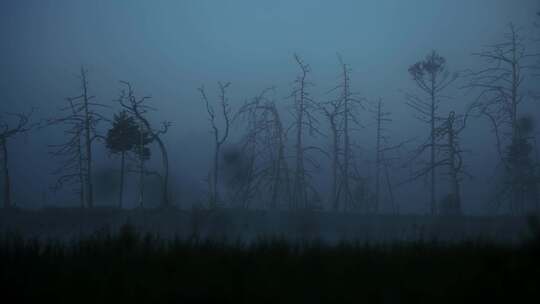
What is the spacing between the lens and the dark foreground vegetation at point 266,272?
5.68 metres

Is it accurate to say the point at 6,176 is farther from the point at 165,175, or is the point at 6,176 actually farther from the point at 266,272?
the point at 266,272

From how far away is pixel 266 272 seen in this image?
6.78 meters

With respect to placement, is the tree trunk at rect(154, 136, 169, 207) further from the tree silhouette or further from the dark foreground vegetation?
the dark foreground vegetation

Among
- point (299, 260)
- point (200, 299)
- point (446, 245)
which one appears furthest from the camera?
point (446, 245)

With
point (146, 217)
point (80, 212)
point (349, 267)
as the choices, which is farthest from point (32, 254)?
point (80, 212)

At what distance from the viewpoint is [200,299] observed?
5.61m

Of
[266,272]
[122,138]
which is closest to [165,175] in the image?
[122,138]

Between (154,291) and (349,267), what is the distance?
3027 millimetres

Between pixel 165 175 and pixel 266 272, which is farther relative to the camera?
pixel 165 175

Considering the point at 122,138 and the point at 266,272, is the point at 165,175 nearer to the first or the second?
the point at 122,138

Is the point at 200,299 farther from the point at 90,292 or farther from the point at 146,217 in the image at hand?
the point at 146,217

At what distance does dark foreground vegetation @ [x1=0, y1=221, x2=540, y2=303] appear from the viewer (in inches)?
223

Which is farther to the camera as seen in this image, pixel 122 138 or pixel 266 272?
pixel 122 138

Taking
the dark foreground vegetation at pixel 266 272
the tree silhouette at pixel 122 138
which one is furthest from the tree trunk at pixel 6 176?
the dark foreground vegetation at pixel 266 272
